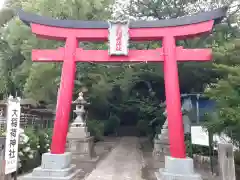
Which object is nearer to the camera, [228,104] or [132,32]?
[228,104]

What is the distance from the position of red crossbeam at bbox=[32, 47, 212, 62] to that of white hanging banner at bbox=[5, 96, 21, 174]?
10.0ft

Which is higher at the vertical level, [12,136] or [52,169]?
[12,136]

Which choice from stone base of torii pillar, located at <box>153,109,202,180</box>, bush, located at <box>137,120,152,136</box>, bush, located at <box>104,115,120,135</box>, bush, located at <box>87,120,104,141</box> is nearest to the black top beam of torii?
stone base of torii pillar, located at <box>153,109,202,180</box>

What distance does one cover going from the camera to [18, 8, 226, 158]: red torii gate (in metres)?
8.10

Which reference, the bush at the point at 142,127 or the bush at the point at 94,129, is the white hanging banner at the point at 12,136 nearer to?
the bush at the point at 94,129

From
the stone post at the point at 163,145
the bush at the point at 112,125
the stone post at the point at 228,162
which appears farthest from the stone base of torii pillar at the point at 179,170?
the bush at the point at 112,125

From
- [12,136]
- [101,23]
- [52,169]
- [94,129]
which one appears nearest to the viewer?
[12,136]

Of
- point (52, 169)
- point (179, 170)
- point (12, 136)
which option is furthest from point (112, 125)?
point (12, 136)

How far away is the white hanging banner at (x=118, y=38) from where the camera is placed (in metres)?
8.39

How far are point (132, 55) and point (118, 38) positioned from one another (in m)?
0.76

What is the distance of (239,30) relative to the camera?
45.8 ft

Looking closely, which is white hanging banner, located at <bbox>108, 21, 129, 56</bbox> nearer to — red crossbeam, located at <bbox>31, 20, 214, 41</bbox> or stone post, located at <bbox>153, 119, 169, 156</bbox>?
red crossbeam, located at <bbox>31, 20, 214, 41</bbox>

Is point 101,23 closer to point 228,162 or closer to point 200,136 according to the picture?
point 200,136

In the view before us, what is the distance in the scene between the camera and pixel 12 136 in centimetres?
575
